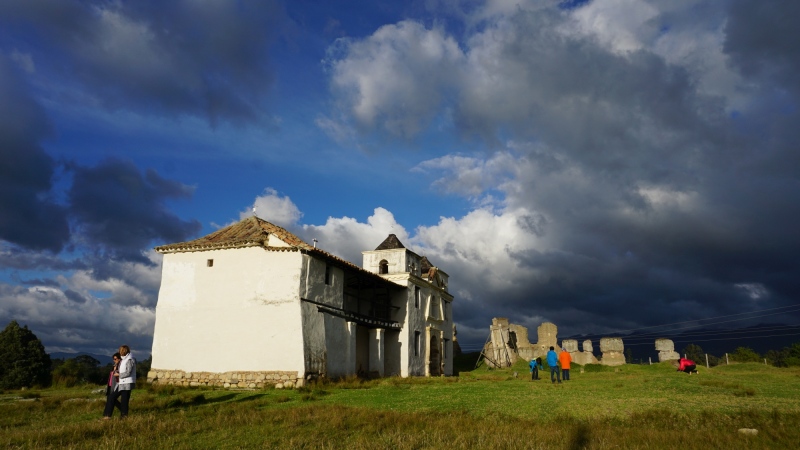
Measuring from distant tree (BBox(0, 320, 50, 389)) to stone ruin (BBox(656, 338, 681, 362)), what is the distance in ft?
147

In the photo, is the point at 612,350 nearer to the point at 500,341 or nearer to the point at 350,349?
the point at 500,341

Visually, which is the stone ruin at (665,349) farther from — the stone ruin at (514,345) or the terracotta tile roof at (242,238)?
the terracotta tile roof at (242,238)

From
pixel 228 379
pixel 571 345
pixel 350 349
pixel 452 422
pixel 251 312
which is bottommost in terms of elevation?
pixel 452 422

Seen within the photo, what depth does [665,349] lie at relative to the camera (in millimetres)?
43875

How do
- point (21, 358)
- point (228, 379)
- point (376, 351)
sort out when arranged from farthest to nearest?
1. point (21, 358)
2. point (376, 351)
3. point (228, 379)

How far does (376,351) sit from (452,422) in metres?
18.5

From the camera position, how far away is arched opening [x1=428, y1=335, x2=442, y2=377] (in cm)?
3775

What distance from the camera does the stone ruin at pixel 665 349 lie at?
43.4 m

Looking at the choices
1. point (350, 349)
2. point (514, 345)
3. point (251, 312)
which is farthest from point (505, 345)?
point (251, 312)

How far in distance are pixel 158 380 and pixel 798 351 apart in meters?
55.2

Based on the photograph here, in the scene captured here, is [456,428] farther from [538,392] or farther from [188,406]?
[188,406]

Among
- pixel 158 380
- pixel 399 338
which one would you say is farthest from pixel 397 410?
pixel 399 338

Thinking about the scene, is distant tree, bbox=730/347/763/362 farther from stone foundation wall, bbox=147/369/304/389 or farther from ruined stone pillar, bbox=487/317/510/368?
stone foundation wall, bbox=147/369/304/389

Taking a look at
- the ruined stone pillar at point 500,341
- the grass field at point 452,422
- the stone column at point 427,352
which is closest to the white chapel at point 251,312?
the grass field at point 452,422
